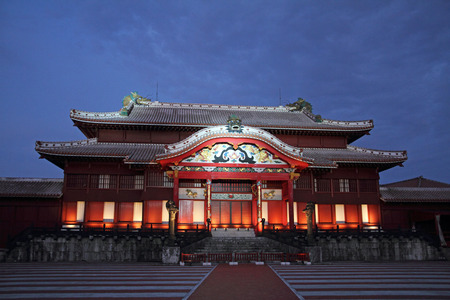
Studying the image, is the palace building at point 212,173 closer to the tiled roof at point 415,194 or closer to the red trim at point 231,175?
the red trim at point 231,175

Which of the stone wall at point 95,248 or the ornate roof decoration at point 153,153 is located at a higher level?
the ornate roof decoration at point 153,153

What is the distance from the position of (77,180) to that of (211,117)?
14260 millimetres

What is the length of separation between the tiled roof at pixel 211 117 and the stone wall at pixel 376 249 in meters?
11.9

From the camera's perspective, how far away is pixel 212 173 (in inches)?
1128

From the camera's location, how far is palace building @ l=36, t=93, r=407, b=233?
94.2 ft

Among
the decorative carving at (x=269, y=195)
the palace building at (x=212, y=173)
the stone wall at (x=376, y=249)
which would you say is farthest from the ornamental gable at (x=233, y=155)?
the stone wall at (x=376, y=249)

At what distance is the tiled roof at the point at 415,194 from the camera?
32031 millimetres

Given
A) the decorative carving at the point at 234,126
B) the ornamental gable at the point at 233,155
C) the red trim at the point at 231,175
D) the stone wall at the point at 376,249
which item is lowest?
the stone wall at the point at 376,249

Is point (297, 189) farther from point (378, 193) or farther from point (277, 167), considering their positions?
point (378, 193)

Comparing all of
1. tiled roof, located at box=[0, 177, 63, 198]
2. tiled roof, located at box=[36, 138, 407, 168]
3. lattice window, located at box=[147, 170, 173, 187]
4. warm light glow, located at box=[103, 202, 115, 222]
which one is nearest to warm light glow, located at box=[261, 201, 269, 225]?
tiled roof, located at box=[36, 138, 407, 168]

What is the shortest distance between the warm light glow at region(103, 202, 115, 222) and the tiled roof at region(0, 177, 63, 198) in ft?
12.5

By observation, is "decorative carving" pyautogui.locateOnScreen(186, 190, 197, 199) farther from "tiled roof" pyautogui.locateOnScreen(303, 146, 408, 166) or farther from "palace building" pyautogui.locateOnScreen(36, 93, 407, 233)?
"tiled roof" pyautogui.locateOnScreen(303, 146, 408, 166)

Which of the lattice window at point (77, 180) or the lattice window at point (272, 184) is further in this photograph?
the lattice window at point (272, 184)

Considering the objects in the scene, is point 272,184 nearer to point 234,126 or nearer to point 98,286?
point 234,126
